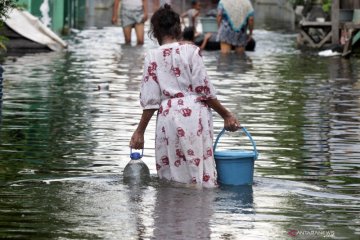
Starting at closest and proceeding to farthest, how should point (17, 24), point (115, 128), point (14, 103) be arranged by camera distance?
1. point (115, 128)
2. point (14, 103)
3. point (17, 24)

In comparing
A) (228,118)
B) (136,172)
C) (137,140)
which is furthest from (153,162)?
(228,118)

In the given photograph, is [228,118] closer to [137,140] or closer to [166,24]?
[137,140]

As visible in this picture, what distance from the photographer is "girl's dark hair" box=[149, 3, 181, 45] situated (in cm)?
1043

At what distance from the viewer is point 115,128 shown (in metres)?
14.9

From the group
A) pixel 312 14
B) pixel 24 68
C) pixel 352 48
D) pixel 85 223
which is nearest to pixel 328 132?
pixel 85 223

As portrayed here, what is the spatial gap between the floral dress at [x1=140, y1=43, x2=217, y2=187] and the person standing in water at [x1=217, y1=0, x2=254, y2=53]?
744 inches

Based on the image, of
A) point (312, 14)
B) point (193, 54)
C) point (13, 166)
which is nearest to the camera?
point (193, 54)

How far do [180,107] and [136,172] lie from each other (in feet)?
2.22

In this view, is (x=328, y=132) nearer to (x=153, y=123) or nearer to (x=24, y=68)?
(x=153, y=123)

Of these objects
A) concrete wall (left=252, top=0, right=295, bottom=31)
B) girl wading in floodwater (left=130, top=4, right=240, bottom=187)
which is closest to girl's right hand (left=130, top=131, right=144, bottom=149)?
girl wading in floodwater (left=130, top=4, right=240, bottom=187)

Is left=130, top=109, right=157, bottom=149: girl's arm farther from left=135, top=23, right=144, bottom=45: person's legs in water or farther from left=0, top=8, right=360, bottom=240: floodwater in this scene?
left=135, top=23, right=144, bottom=45: person's legs in water

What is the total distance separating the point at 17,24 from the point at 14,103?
11299 mm

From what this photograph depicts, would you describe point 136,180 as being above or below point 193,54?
below

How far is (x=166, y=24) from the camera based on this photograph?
1045 cm
